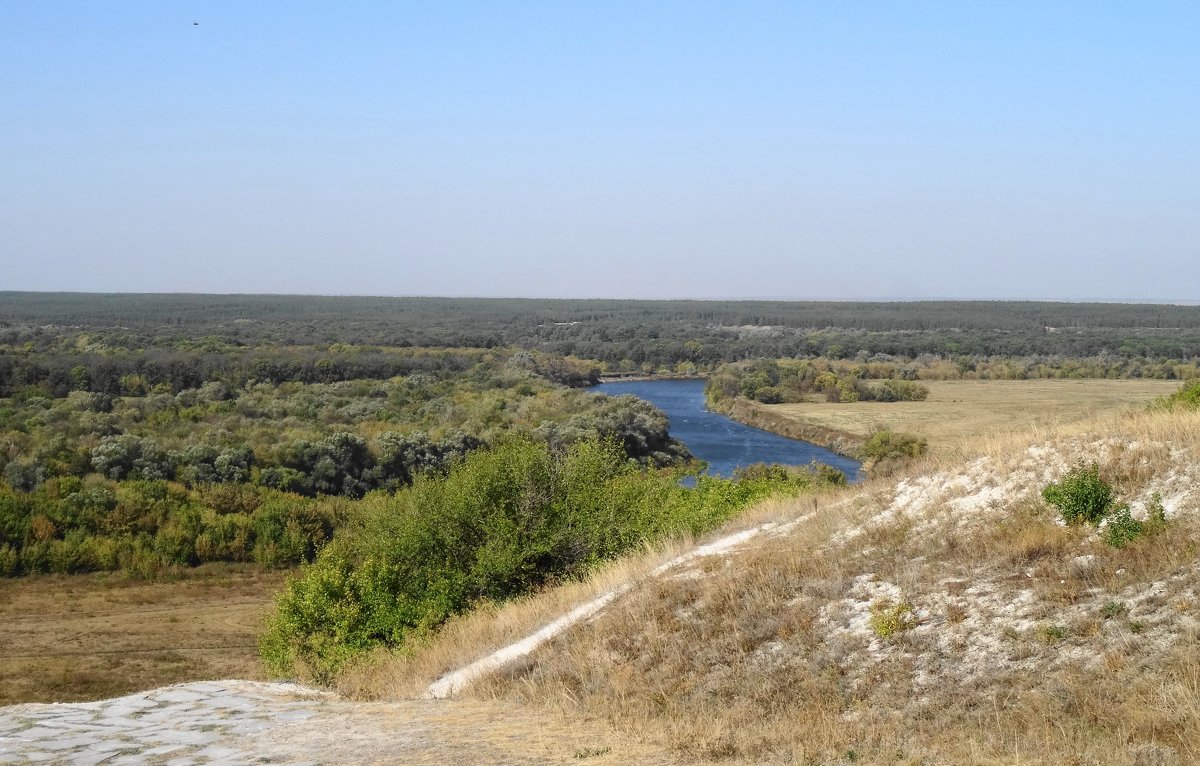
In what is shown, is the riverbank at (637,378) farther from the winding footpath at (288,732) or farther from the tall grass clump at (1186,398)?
the winding footpath at (288,732)

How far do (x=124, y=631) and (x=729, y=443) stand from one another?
122 ft

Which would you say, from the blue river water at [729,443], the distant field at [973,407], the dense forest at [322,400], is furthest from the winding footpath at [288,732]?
the distant field at [973,407]

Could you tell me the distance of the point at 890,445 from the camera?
47.1 metres

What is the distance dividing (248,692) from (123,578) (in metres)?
26.0

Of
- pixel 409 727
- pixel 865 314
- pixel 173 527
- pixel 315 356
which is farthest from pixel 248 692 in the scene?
pixel 865 314

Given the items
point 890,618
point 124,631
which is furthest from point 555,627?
point 124,631

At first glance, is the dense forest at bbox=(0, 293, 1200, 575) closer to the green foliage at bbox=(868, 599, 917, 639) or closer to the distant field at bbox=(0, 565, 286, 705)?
the distant field at bbox=(0, 565, 286, 705)

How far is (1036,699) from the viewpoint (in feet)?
22.2

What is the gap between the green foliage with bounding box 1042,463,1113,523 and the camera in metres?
9.48

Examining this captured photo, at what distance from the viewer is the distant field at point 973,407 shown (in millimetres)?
53219

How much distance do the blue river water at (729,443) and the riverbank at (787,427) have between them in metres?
0.53

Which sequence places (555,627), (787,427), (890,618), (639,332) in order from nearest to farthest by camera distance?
(890,618)
(555,627)
(787,427)
(639,332)

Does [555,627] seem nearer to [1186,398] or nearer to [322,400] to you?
[1186,398]

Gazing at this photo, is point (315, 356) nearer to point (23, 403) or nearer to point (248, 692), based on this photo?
point (23, 403)
